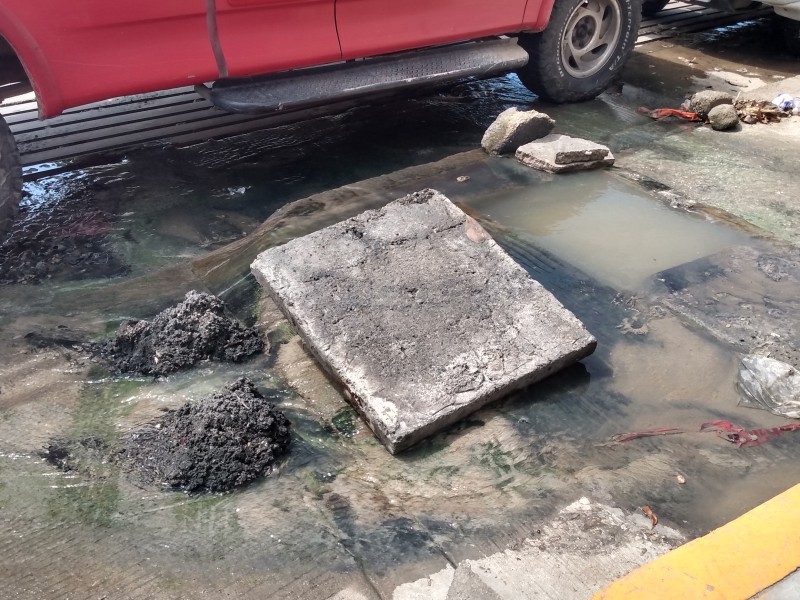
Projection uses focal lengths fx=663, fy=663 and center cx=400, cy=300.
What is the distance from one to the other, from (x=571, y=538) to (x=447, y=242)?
5.02 feet

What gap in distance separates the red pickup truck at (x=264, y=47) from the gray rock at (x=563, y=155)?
0.80 metres

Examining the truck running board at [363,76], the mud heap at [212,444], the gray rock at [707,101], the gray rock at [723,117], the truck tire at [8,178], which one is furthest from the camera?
the gray rock at [707,101]

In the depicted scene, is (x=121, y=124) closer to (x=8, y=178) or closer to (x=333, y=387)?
(x=8, y=178)

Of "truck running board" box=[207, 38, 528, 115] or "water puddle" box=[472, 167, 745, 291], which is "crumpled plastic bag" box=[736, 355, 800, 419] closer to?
"water puddle" box=[472, 167, 745, 291]

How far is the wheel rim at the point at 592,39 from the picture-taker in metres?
5.44

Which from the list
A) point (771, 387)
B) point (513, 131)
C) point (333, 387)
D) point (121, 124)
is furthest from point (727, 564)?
point (121, 124)

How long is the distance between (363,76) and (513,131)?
1.08m

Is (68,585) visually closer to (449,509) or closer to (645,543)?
(449,509)

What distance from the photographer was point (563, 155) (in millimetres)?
4250

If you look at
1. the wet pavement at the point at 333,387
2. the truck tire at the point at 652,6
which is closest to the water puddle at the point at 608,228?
the wet pavement at the point at 333,387

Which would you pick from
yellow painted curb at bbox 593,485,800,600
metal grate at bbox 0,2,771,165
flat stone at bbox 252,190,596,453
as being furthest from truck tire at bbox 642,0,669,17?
yellow painted curb at bbox 593,485,800,600

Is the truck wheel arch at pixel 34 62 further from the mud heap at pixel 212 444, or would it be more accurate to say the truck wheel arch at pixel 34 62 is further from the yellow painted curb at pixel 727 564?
the yellow painted curb at pixel 727 564

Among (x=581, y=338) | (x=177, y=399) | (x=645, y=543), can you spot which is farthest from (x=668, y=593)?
(x=177, y=399)

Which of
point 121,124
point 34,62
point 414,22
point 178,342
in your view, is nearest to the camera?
point 178,342
